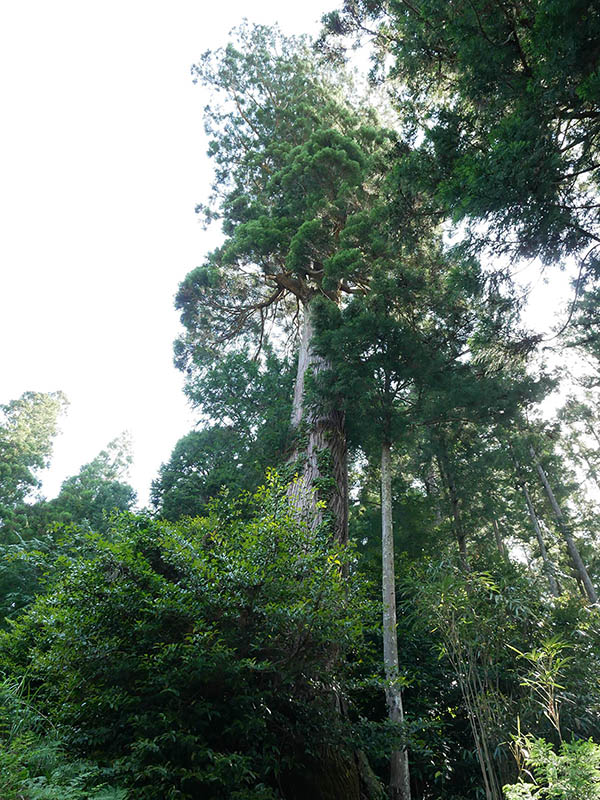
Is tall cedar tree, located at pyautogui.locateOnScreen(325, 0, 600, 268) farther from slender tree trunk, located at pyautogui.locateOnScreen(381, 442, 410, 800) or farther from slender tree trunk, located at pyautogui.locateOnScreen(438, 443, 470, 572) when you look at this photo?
slender tree trunk, located at pyautogui.locateOnScreen(438, 443, 470, 572)

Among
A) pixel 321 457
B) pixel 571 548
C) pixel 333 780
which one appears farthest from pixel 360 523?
pixel 571 548

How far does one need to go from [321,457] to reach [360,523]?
321cm

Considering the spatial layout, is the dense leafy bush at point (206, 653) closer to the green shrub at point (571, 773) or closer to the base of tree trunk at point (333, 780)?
the base of tree trunk at point (333, 780)

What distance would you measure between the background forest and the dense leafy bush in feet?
0.07

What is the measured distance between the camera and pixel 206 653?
2.97 m

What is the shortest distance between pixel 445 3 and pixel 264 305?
6584 millimetres

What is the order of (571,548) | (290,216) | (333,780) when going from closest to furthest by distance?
(333,780)
(290,216)
(571,548)

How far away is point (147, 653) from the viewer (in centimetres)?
324

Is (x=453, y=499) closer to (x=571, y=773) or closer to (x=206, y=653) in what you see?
(x=571, y=773)

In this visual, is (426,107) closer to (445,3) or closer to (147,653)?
(445,3)

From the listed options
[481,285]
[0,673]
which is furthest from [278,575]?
[481,285]

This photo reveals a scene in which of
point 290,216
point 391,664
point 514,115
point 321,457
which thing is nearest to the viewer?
point 514,115

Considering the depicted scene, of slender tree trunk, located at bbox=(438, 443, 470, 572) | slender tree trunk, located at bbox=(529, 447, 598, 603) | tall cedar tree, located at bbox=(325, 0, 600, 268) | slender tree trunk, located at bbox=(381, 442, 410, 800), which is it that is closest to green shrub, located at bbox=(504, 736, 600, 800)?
slender tree trunk, located at bbox=(381, 442, 410, 800)

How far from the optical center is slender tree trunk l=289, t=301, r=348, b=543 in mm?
5629
